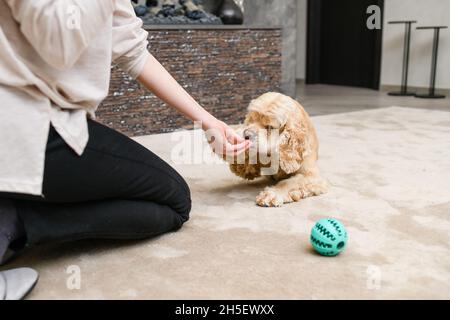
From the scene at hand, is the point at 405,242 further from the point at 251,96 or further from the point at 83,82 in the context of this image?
the point at 251,96

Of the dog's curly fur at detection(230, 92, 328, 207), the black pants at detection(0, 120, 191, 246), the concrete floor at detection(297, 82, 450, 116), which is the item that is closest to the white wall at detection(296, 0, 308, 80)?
the concrete floor at detection(297, 82, 450, 116)

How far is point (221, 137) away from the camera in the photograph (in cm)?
131

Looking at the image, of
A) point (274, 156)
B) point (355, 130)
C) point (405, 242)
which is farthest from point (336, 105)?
point (405, 242)

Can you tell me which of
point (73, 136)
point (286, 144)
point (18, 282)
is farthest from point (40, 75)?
point (286, 144)

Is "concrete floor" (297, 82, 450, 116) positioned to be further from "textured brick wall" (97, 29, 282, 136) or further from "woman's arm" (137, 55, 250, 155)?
"woman's arm" (137, 55, 250, 155)

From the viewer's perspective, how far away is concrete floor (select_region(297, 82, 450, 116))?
4.03m

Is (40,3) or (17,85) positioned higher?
(40,3)

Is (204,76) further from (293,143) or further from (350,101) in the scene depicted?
(350,101)

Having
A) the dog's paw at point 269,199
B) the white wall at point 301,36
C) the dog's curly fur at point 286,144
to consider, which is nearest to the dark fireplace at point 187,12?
the dog's curly fur at point 286,144

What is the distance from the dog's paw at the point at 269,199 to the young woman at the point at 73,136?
0.27 metres

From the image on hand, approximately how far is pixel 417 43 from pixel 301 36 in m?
1.71

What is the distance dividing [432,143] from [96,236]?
187 cm

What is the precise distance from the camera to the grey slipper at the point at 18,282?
93 centimetres
